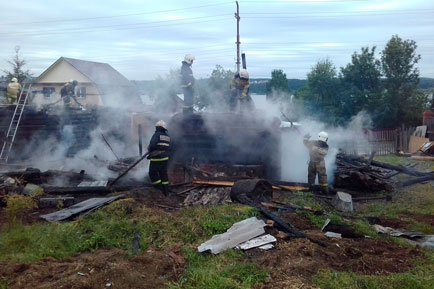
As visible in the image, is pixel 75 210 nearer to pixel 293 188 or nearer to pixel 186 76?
pixel 293 188

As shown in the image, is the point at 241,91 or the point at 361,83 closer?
the point at 241,91

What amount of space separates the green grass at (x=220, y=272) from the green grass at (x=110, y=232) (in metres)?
0.70

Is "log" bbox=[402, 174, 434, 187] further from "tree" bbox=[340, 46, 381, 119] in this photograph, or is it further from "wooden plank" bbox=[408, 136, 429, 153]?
"tree" bbox=[340, 46, 381, 119]

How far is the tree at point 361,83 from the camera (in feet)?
81.3

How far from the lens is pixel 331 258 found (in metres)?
5.14

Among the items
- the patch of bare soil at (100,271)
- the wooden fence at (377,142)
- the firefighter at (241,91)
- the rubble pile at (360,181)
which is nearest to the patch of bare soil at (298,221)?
the patch of bare soil at (100,271)

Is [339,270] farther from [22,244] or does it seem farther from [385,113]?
[385,113]

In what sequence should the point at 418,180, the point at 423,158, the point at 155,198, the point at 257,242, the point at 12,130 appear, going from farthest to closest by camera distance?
1. the point at 423,158
2. the point at 12,130
3. the point at 418,180
4. the point at 155,198
5. the point at 257,242

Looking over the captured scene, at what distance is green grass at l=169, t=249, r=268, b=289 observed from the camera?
173 inches

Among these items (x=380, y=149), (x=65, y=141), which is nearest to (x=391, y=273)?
(x=65, y=141)

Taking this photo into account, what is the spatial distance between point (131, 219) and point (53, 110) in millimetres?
9395

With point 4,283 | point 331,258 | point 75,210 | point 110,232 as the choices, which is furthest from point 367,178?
point 4,283

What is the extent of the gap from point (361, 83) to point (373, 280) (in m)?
23.3

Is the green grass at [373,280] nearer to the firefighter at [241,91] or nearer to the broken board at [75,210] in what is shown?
the broken board at [75,210]
